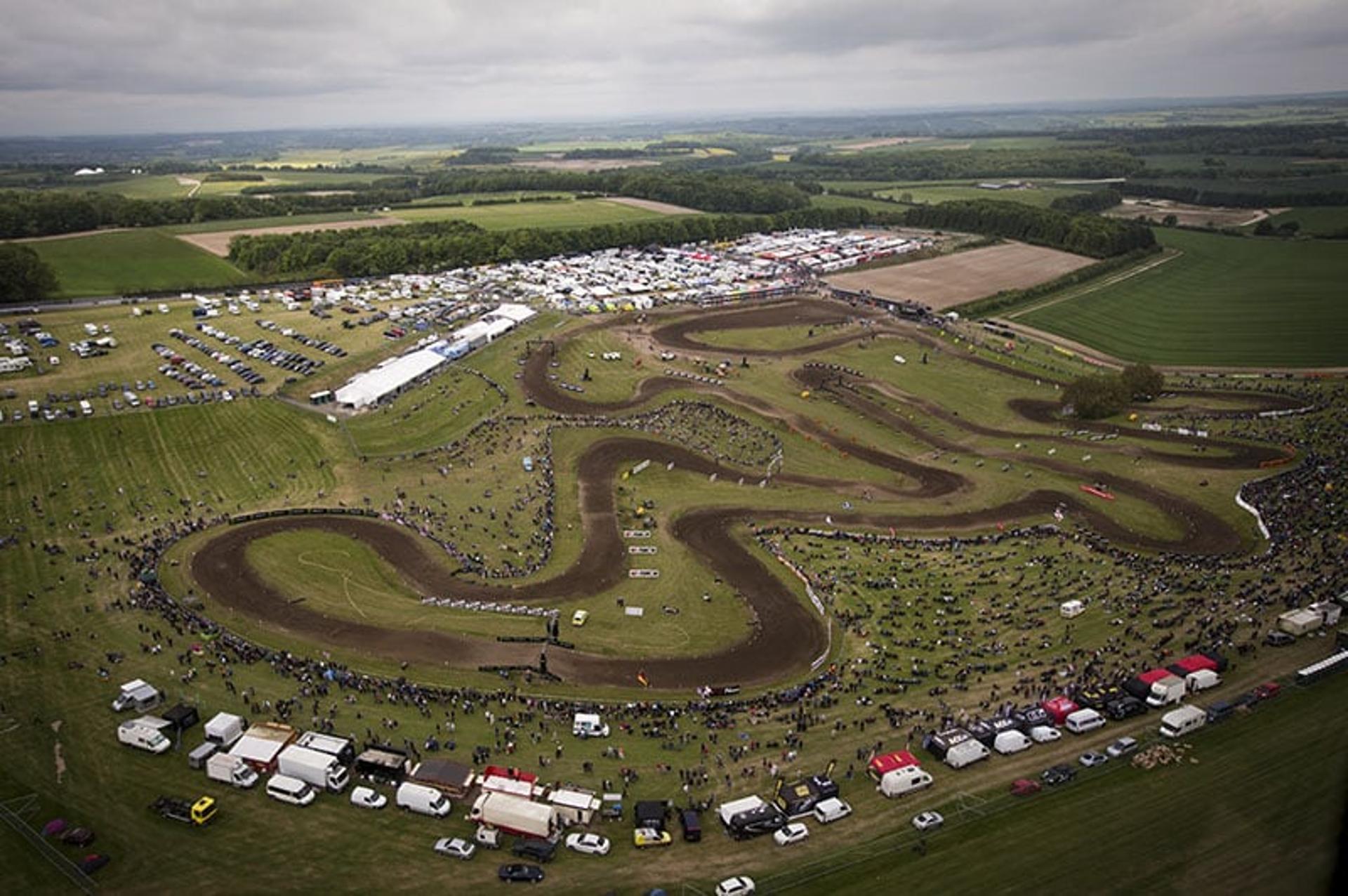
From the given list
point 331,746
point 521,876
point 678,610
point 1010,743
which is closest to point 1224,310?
point 1010,743

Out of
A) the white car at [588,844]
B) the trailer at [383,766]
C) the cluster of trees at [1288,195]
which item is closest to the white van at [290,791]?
the trailer at [383,766]

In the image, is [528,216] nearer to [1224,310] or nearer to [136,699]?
[1224,310]

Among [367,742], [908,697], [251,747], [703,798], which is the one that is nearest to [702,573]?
[908,697]

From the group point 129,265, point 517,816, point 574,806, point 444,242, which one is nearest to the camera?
point 517,816

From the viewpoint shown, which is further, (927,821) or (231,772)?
(231,772)

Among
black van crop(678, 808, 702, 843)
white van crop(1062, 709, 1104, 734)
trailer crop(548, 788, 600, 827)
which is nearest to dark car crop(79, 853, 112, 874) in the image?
trailer crop(548, 788, 600, 827)

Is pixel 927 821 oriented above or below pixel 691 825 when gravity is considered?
below

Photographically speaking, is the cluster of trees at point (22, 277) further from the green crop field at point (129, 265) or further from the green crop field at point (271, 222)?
the green crop field at point (271, 222)
